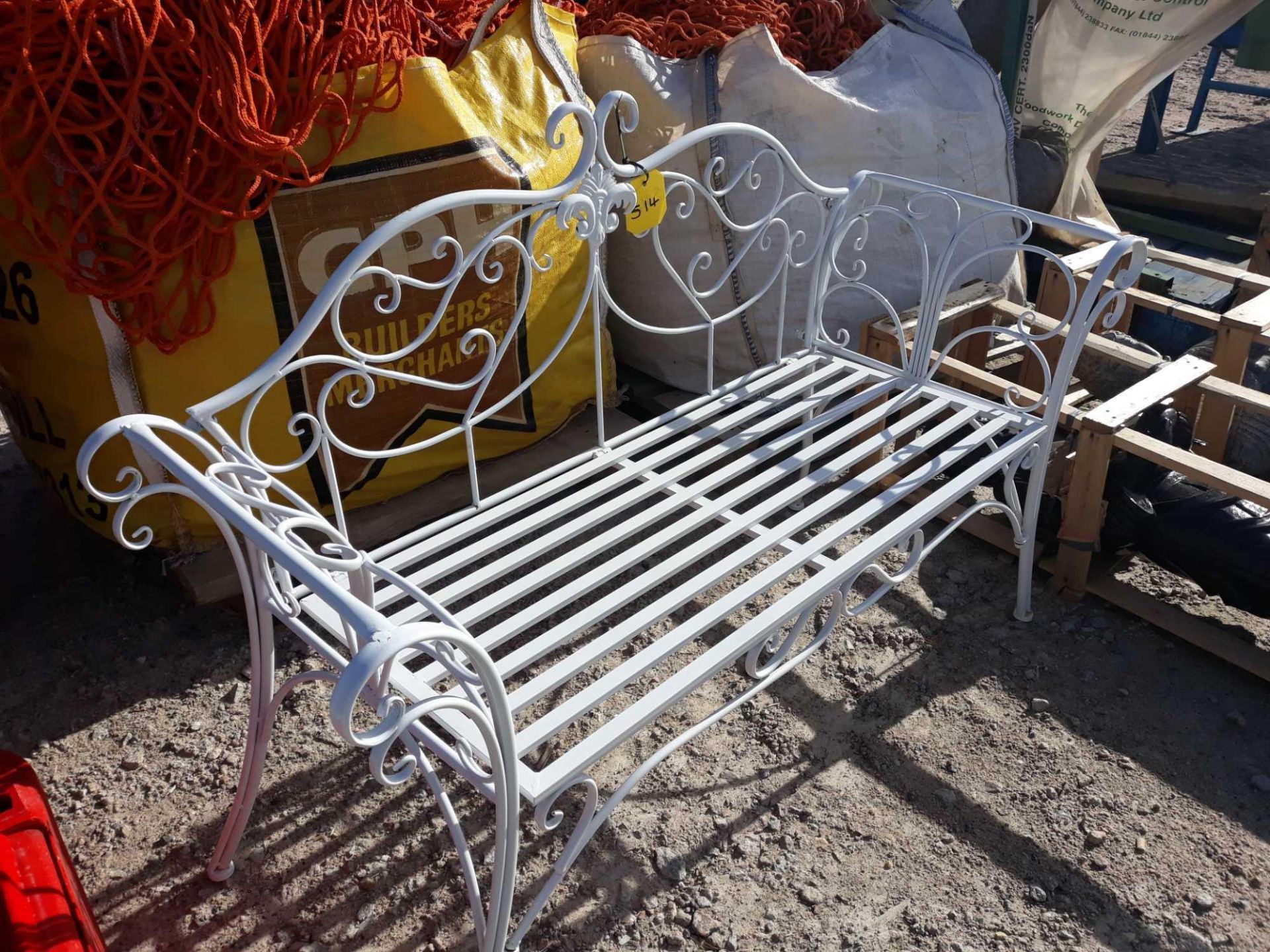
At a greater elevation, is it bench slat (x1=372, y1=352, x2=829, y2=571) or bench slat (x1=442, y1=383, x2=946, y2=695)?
bench slat (x1=372, y1=352, x2=829, y2=571)

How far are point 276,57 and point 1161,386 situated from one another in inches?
77.6

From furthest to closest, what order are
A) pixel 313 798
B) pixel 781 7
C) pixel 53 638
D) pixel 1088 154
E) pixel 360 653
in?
pixel 1088 154 → pixel 781 7 → pixel 53 638 → pixel 313 798 → pixel 360 653

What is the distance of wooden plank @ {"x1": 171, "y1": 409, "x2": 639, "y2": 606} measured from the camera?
2191 millimetres

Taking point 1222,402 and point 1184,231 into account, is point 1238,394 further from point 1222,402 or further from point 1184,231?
point 1184,231

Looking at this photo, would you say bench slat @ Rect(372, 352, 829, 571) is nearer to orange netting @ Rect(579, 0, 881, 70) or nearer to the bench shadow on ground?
the bench shadow on ground

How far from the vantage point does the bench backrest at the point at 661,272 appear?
1485 millimetres

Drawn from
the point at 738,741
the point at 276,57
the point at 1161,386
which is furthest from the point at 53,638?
the point at 1161,386

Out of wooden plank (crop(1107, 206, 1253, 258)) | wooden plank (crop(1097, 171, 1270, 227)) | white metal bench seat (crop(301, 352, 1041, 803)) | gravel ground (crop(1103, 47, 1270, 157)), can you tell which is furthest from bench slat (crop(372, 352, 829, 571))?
gravel ground (crop(1103, 47, 1270, 157))

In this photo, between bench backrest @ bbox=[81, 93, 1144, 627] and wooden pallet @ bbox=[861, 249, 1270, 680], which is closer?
bench backrest @ bbox=[81, 93, 1144, 627]

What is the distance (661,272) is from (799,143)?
0.49 m

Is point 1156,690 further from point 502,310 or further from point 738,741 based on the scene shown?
point 502,310

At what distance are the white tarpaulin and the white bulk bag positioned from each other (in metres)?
0.76

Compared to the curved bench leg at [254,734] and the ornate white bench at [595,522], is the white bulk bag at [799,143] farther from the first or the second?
the curved bench leg at [254,734]

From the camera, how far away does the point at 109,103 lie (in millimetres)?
1759
